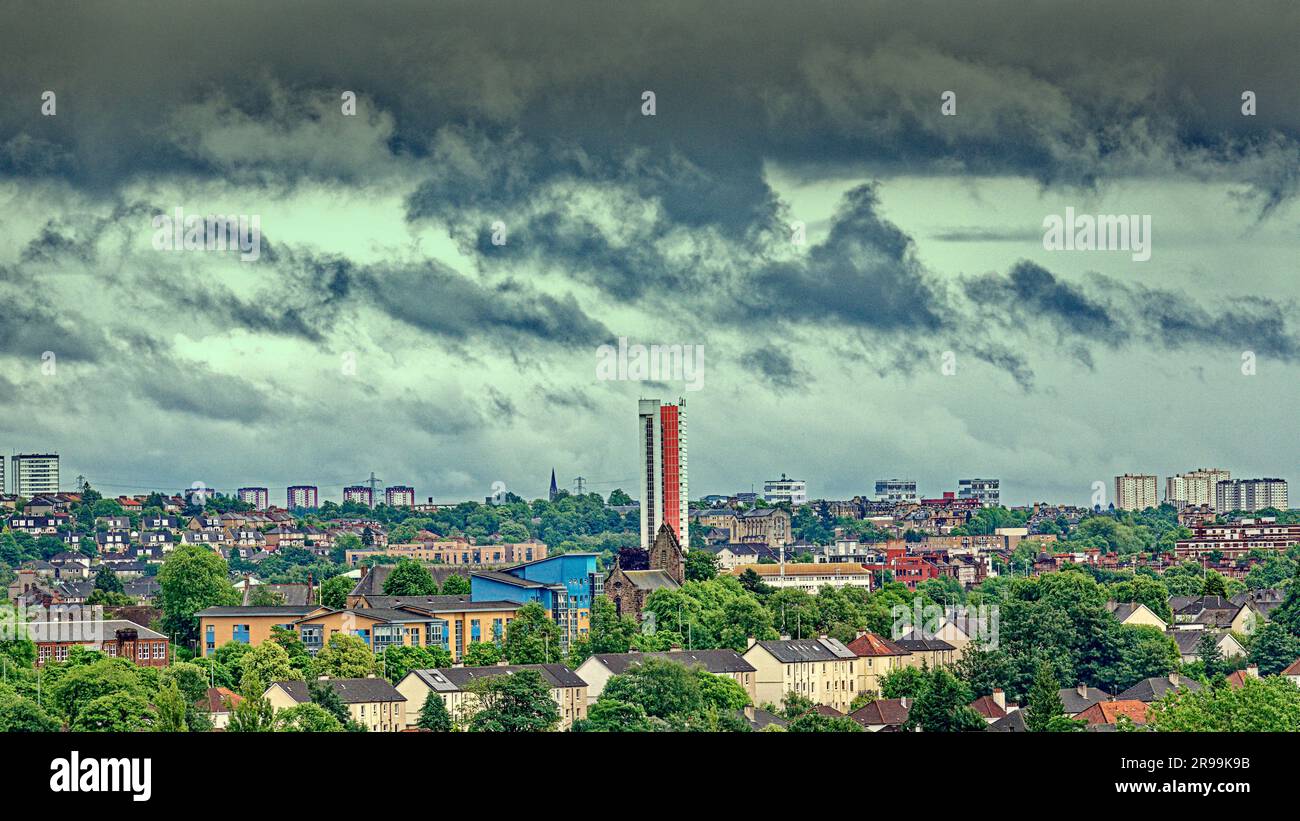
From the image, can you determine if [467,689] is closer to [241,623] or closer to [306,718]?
[306,718]

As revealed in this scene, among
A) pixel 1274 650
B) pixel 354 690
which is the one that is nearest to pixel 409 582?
pixel 354 690

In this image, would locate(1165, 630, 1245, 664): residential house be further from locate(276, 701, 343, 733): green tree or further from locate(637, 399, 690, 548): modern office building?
locate(637, 399, 690, 548): modern office building

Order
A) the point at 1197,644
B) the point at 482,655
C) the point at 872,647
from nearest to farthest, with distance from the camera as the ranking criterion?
the point at 482,655
the point at 872,647
the point at 1197,644

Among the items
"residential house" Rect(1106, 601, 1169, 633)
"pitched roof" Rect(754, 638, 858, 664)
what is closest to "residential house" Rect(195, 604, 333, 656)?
"pitched roof" Rect(754, 638, 858, 664)
